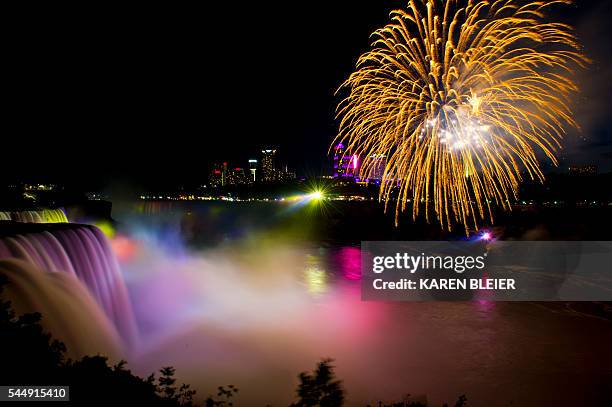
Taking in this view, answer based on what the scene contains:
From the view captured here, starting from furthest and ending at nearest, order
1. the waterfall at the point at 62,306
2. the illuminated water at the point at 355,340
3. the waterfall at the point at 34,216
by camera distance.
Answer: the waterfall at the point at 34,216, the illuminated water at the point at 355,340, the waterfall at the point at 62,306

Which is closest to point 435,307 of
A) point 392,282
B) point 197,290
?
point 392,282

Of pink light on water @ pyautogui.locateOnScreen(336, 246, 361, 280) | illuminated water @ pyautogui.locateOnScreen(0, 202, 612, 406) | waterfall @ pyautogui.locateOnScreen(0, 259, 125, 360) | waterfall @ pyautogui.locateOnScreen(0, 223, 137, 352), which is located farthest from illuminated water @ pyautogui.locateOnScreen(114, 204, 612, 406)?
waterfall @ pyautogui.locateOnScreen(0, 259, 125, 360)

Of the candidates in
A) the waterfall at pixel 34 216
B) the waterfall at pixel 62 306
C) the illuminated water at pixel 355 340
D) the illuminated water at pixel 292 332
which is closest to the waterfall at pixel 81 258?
the illuminated water at pixel 292 332

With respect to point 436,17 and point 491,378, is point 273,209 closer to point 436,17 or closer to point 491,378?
point 436,17

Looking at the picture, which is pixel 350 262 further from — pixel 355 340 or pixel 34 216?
pixel 34 216

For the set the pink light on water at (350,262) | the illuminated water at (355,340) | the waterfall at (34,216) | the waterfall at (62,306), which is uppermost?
the waterfall at (34,216)

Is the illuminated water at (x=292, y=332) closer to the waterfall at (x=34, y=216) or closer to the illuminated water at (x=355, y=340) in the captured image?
the illuminated water at (x=355, y=340)
